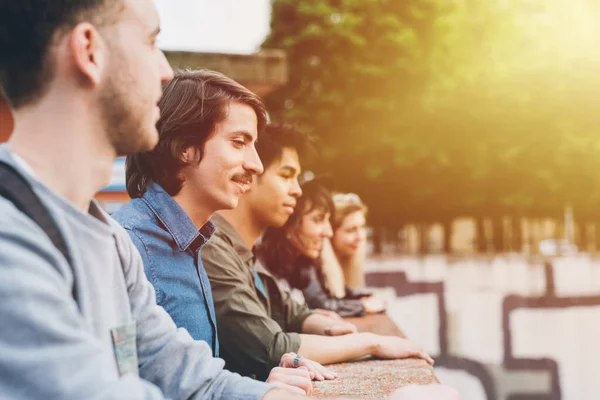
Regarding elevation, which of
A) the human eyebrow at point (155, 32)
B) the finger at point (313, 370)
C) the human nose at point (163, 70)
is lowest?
the finger at point (313, 370)

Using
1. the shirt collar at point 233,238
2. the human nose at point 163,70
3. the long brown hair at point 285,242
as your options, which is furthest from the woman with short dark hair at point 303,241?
the human nose at point 163,70

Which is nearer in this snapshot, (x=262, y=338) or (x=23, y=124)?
(x=23, y=124)

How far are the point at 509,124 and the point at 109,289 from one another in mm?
24050

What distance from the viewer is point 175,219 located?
2.00m

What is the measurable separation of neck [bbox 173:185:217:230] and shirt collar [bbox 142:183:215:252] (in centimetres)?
3

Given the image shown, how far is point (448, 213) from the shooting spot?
1013 inches

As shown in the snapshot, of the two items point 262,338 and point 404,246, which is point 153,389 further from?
point 404,246

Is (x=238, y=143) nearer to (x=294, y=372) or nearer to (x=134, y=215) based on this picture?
(x=134, y=215)

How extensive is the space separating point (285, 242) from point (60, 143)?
3506 mm

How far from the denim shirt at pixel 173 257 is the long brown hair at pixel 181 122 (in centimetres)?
8

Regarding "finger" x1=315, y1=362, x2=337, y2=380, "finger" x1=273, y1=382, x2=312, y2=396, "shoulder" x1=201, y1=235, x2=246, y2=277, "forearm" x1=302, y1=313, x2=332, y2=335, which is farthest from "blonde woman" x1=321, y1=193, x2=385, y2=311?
"finger" x1=273, y1=382, x2=312, y2=396

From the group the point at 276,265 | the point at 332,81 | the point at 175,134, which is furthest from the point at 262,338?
the point at 332,81

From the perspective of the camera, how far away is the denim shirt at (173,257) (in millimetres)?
1927

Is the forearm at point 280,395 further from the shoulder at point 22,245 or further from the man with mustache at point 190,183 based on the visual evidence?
the shoulder at point 22,245
